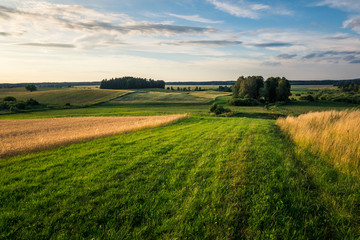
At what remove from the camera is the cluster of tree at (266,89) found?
7581cm

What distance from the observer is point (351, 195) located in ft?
17.5

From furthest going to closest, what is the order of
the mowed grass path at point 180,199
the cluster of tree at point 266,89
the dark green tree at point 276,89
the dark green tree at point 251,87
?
the dark green tree at point 251,87
the cluster of tree at point 266,89
the dark green tree at point 276,89
the mowed grass path at point 180,199

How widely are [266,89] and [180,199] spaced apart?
84.5 m

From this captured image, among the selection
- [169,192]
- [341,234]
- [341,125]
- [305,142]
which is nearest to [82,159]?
[169,192]

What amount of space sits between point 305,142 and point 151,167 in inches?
357

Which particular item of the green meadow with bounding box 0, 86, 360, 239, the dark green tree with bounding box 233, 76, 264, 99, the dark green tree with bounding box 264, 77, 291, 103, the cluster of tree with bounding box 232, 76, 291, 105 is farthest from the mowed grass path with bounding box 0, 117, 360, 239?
the dark green tree with bounding box 233, 76, 264, 99

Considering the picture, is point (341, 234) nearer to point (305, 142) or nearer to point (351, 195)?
point (351, 195)

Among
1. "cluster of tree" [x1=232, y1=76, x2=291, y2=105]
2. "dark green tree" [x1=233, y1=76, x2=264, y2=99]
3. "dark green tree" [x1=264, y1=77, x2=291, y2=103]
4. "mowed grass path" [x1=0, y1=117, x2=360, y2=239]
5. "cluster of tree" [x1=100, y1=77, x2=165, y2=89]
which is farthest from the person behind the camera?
"cluster of tree" [x1=100, y1=77, x2=165, y2=89]

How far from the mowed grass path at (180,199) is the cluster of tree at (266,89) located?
76.5 metres

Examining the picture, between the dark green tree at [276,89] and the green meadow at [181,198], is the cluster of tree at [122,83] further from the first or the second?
the green meadow at [181,198]

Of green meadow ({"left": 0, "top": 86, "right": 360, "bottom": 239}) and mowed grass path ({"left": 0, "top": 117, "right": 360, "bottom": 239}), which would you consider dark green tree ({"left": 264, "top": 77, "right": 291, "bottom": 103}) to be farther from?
mowed grass path ({"left": 0, "top": 117, "right": 360, "bottom": 239})

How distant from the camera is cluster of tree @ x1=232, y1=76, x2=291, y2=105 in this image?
249 ft

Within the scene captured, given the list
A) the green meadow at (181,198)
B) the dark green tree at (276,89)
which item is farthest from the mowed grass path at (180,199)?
the dark green tree at (276,89)

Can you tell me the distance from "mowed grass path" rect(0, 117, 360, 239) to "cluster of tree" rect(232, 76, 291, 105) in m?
76.5
